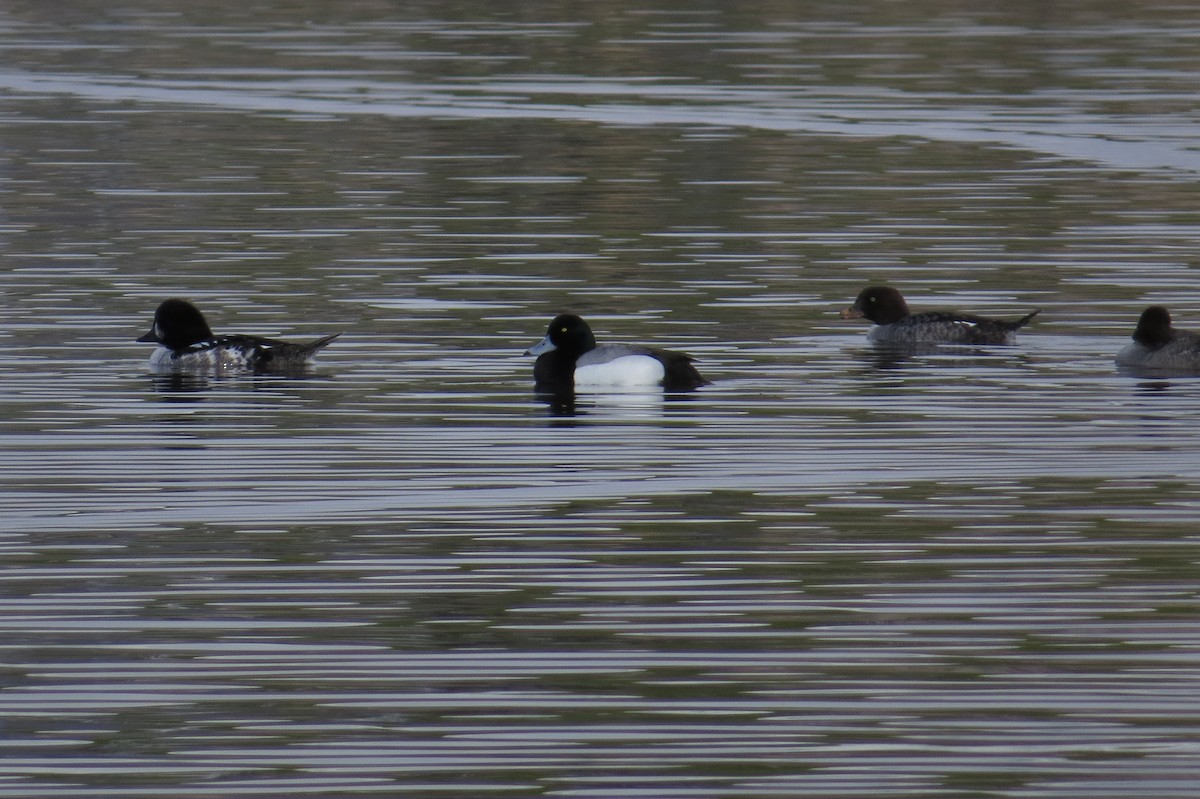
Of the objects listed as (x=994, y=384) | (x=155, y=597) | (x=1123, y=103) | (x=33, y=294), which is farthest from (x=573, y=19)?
(x=155, y=597)

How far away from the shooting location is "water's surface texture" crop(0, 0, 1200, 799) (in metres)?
8.59

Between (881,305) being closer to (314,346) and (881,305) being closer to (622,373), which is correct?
(622,373)

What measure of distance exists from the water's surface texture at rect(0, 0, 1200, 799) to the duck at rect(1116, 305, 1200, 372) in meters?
0.39

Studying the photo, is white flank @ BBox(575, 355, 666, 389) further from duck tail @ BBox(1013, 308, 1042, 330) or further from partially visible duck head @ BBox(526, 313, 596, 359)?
duck tail @ BBox(1013, 308, 1042, 330)

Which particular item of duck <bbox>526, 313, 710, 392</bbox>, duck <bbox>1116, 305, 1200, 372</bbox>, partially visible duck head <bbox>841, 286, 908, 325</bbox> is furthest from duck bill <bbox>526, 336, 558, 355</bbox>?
duck <bbox>1116, 305, 1200, 372</bbox>

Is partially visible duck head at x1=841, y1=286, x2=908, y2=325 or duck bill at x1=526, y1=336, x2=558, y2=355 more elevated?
duck bill at x1=526, y1=336, x2=558, y2=355

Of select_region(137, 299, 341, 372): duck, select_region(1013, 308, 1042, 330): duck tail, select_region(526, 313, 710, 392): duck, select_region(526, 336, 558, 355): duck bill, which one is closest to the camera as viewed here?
select_region(526, 313, 710, 392): duck

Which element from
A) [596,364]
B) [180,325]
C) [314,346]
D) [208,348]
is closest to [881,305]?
[596,364]

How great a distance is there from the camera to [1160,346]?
54.1ft

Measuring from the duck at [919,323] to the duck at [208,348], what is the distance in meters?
3.66

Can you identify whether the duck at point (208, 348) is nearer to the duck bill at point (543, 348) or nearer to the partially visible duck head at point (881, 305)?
the duck bill at point (543, 348)

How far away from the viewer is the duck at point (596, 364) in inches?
624

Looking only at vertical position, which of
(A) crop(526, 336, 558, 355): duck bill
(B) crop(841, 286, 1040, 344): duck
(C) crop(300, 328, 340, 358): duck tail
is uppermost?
(A) crop(526, 336, 558, 355): duck bill

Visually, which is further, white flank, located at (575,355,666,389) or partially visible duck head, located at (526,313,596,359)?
partially visible duck head, located at (526,313,596,359)
